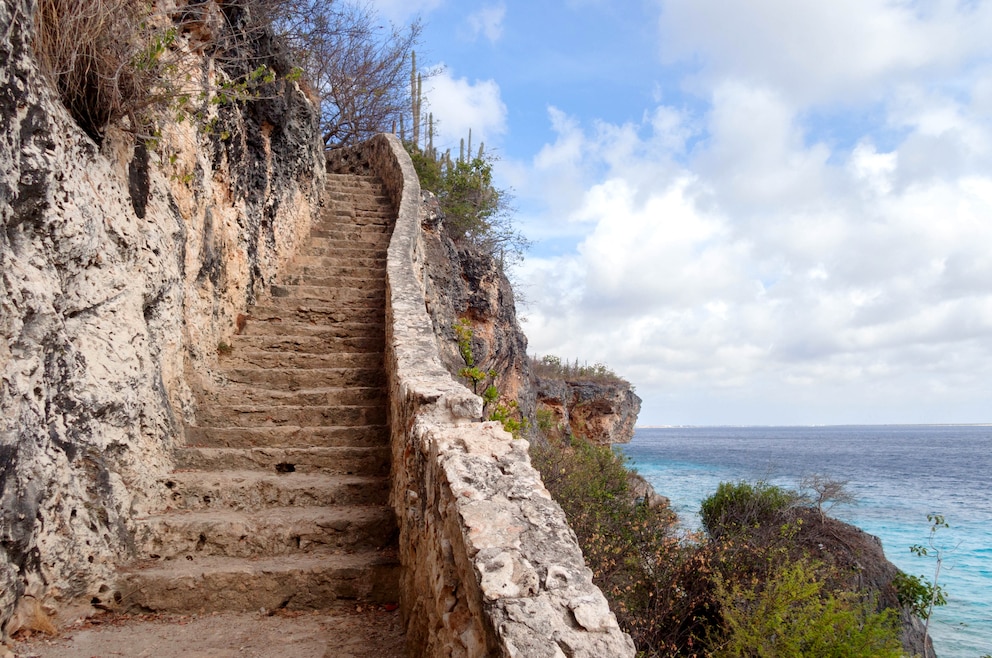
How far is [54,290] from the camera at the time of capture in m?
3.07

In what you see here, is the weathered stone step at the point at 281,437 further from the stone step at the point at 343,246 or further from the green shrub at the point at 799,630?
the stone step at the point at 343,246

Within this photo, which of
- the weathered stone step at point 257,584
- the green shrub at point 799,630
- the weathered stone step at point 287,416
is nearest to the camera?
the weathered stone step at point 257,584

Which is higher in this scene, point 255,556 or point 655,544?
point 255,556

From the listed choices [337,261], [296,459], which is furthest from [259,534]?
[337,261]

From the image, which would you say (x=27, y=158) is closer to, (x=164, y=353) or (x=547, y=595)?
(x=164, y=353)

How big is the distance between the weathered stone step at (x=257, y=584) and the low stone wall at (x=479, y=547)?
26cm

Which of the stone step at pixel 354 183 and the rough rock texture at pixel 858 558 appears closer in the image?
the rough rock texture at pixel 858 558

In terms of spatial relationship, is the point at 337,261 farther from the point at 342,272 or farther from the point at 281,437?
the point at 281,437

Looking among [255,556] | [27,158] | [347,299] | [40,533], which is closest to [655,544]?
[347,299]

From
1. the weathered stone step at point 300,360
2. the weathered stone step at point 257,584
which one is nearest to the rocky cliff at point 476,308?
the weathered stone step at point 300,360

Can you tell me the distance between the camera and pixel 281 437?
4.49m

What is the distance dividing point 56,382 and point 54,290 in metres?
0.46

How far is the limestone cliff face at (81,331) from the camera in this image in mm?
2785

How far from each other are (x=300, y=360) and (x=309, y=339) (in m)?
0.40
